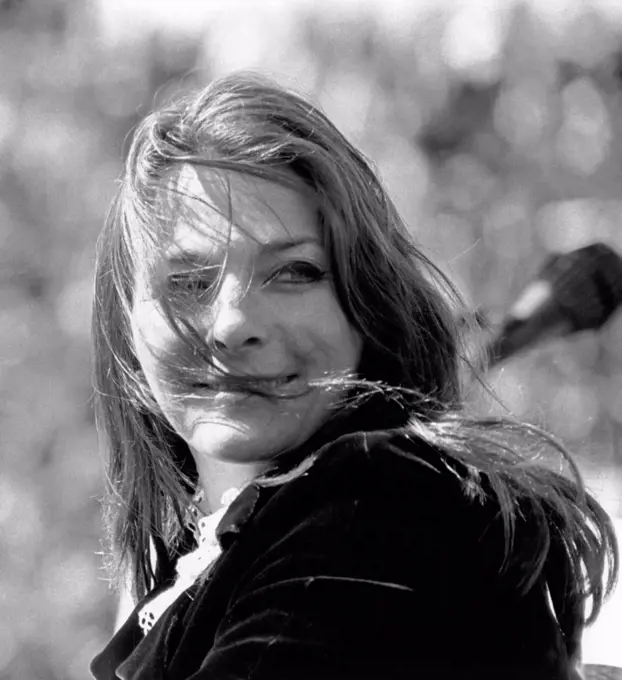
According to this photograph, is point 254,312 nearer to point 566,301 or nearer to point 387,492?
point 387,492

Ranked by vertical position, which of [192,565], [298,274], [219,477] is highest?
[298,274]

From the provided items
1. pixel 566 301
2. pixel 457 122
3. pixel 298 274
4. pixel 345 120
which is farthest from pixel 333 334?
pixel 457 122

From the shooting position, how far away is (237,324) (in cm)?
119

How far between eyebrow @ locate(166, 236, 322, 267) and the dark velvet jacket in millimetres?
243

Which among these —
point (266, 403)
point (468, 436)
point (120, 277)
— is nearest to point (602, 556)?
point (468, 436)

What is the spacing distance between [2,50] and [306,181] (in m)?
3.96

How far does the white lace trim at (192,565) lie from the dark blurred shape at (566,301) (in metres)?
0.64

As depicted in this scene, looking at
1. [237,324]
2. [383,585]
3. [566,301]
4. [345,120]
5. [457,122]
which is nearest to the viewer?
[383,585]

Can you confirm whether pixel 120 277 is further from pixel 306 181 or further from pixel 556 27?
pixel 556 27

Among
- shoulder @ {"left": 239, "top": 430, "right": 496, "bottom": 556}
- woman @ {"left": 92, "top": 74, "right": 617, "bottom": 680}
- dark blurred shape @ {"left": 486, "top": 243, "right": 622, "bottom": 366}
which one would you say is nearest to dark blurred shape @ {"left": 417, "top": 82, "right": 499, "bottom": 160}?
dark blurred shape @ {"left": 486, "top": 243, "right": 622, "bottom": 366}

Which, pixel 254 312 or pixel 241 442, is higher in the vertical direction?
pixel 254 312

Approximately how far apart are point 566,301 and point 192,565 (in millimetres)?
819

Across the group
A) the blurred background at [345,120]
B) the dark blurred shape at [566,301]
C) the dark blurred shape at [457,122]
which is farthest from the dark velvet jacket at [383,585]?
the dark blurred shape at [457,122]

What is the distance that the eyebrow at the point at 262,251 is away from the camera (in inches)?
48.0
